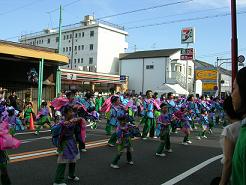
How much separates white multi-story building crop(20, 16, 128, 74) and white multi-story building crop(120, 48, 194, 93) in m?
5.72

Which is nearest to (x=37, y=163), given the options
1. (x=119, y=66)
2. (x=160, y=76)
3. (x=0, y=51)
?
(x=0, y=51)

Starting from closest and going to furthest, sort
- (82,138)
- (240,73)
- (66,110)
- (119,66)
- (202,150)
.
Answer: (240,73) < (66,110) < (82,138) < (202,150) < (119,66)

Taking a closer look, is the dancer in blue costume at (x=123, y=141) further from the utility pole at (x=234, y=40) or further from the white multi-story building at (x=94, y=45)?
the white multi-story building at (x=94, y=45)

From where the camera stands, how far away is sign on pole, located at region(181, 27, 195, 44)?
29.1m

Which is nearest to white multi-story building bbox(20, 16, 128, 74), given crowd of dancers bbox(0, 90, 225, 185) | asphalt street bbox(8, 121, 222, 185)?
A: crowd of dancers bbox(0, 90, 225, 185)

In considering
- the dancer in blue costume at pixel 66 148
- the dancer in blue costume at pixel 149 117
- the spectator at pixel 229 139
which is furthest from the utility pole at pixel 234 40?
the spectator at pixel 229 139

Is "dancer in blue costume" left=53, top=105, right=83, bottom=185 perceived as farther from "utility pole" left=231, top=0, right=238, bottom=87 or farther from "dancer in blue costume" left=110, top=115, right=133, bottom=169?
"utility pole" left=231, top=0, right=238, bottom=87

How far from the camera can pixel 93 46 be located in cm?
6244

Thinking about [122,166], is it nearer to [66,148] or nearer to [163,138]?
[163,138]

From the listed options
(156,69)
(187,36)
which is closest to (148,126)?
(187,36)

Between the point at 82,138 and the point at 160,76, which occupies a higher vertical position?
the point at 160,76

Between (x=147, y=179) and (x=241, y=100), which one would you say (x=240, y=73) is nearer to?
(x=241, y=100)

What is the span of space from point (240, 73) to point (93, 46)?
200ft

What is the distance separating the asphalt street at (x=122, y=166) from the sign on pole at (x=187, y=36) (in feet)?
59.6
